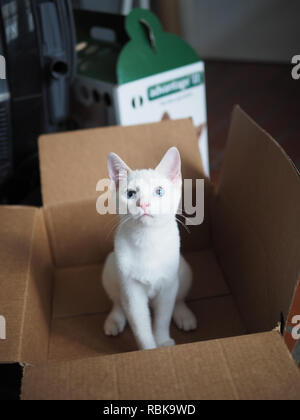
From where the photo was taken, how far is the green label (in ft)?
4.42

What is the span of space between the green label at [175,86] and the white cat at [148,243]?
656 millimetres

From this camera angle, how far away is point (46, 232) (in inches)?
42.4

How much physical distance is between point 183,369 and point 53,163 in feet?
2.08

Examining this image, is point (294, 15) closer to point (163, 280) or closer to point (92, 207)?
point (92, 207)

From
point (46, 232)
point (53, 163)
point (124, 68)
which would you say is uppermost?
point (124, 68)

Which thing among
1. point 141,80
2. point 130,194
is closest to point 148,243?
point 130,194

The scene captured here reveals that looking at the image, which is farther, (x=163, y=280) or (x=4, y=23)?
(x=4, y=23)

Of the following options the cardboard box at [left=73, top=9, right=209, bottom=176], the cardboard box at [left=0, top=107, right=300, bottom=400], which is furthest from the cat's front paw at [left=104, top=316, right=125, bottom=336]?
the cardboard box at [left=73, top=9, right=209, bottom=176]

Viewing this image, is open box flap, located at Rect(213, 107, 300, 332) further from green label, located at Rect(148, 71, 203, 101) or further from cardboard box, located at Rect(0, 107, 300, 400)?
green label, located at Rect(148, 71, 203, 101)

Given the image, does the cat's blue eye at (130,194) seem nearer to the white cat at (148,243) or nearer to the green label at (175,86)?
the white cat at (148,243)

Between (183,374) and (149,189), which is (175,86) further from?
(183,374)

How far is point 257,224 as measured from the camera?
874 millimetres

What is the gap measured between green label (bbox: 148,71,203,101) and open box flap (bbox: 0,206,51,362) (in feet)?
1.85

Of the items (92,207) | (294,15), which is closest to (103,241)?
(92,207)
